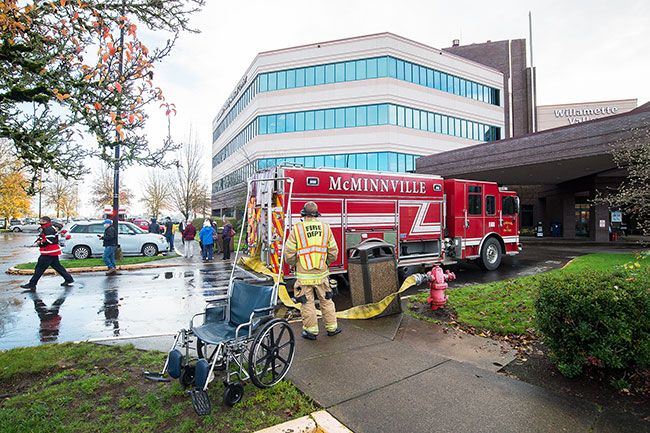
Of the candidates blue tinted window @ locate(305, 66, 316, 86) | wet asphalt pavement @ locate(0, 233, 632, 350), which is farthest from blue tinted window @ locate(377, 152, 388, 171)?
wet asphalt pavement @ locate(0, 233, 632, 350)

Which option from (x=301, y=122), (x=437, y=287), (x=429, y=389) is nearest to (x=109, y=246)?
(x=437, y=287)

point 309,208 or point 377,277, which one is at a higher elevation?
point 309,208

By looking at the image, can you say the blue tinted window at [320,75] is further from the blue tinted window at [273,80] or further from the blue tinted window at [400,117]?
the blue tinted window at [400,117]

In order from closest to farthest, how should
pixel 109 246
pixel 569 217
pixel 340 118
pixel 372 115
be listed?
pixel 109 246, pixel 569 217, pixel 372 115, pixel 340 118

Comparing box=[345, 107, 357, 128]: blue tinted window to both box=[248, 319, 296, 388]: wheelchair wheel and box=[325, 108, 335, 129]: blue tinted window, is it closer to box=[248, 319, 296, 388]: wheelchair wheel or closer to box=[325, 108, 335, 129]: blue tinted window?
box=[325, 108, 335, 129]: blue tinted window

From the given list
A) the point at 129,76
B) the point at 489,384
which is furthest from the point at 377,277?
the point at 129,76

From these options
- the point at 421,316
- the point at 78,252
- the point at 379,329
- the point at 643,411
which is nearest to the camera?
the point at 643,411

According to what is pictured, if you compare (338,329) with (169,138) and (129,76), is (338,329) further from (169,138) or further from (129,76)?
(129,76)

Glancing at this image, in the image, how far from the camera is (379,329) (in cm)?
565

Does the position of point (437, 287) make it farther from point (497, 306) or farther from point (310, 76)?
point (310, 76)

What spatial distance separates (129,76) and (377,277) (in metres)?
4.65

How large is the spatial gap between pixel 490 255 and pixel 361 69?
951 inches

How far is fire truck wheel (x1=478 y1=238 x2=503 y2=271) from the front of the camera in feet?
39.6

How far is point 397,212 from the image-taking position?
9852 mm
